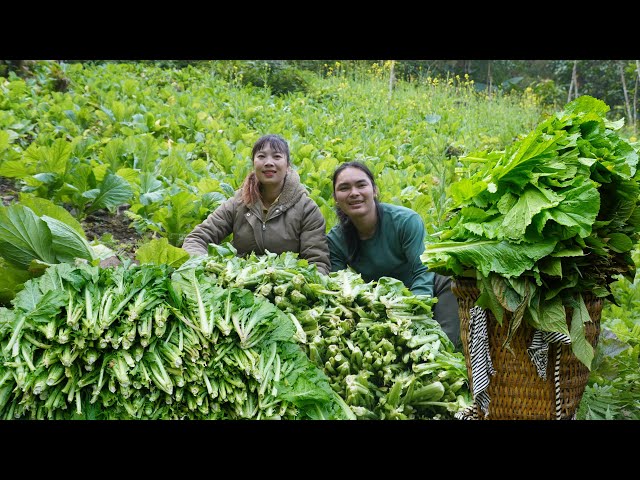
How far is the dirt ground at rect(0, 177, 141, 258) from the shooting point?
3.56 meters

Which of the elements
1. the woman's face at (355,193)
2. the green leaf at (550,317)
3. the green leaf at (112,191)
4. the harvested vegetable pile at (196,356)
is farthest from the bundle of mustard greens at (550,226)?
the green leaf at (112,191)

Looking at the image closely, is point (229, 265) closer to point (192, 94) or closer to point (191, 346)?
point (191, 346)

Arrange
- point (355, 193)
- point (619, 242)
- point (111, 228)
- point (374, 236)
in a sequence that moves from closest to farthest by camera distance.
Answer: point (619, 242), point (355, 193), point (374, 236), point (111, 228)

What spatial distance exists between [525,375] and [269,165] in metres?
1.51

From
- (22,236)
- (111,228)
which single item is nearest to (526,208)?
(22,236)

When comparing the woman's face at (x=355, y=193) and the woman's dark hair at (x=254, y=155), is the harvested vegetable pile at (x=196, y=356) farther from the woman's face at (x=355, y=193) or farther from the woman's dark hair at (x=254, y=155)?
the woman's dark hair at (x=254, y=155)

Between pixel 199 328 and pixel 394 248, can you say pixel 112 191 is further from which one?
pixel 199 328

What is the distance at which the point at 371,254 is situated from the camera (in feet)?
9.49

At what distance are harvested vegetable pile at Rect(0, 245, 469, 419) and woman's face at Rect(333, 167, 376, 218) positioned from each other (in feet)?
2.42

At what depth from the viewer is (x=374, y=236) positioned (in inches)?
114

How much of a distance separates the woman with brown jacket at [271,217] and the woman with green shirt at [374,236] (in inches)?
4.8

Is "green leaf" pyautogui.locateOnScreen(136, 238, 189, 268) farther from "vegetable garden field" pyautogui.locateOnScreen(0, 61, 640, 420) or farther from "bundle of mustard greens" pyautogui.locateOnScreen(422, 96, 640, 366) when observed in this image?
"bundle of mustard greens" pyautogui.locateOnScreen(422, 96, 640, 366)

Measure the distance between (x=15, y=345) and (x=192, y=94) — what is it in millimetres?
5249

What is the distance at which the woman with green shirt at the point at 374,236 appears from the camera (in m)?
2.82
